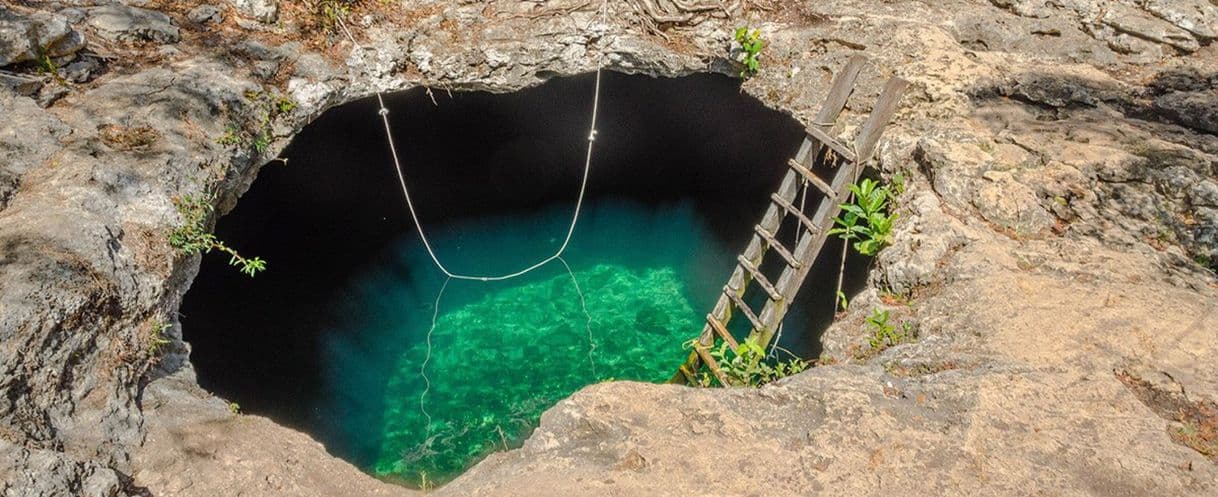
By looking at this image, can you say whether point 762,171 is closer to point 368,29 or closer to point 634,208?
point 634,208

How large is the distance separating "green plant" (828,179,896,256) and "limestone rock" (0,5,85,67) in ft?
17.3

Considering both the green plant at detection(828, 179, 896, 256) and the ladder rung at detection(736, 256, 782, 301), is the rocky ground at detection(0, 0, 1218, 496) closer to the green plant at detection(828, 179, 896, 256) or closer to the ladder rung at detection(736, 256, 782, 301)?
the green plant at detection(828, 179, 896, 256)

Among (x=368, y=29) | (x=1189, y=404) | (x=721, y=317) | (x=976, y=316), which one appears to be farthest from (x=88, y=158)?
(x=1189, y=404)

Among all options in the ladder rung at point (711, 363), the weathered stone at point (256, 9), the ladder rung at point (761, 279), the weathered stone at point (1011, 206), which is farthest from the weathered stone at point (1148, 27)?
the weathered stone at point (256, 9)

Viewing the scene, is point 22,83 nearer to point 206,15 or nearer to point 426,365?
point 206,15

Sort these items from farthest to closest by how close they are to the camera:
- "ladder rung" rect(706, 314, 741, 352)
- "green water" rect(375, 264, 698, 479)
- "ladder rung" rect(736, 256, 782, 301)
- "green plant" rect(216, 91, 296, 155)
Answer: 1. "green water" rect(375, 264, 698, 479)
2. "ladder rung" rect(706, 314, 741, 352)
3. "ladder rung" rect(736, 256, 782, 301)
4. "green plant" rect(216, 91, 296, 155)

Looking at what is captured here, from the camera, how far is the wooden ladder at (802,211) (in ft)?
17.7

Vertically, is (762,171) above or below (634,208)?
above

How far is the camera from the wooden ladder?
539cm

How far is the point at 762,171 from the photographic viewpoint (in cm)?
838

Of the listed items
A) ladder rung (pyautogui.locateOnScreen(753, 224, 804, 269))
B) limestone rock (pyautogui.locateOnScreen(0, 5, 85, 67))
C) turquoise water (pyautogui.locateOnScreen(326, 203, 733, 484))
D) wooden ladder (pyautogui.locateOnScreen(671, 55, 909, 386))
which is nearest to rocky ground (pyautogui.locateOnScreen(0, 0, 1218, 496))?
limestone rock (pyautogui.locateOnScreen(0, 5, 85, 67))

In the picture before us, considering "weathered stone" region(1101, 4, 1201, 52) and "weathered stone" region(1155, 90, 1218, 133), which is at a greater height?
"weathered stone" region(1101, 4, 1201, 52)

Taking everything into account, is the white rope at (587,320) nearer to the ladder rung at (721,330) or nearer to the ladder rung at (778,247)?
the ladder rung at (721,330)

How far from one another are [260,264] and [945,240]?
14.2 feet
